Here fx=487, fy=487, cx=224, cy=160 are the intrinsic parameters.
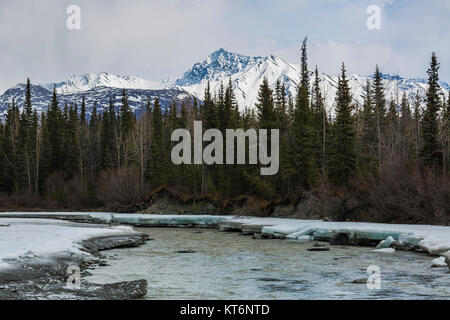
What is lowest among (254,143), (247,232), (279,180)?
(247,232)

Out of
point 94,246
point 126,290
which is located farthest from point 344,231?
point 126,290

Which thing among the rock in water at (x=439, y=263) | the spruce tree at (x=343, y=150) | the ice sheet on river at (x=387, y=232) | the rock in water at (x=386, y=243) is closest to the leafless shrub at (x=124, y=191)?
the spruce tree at (x=343, y=150)

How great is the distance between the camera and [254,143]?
46.0m

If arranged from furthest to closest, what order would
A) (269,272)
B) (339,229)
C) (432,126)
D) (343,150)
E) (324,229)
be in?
(343,150) → (432,126) → (324,229) → (339,229) → (269,272)

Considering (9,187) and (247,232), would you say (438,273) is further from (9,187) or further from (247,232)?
(9,187)

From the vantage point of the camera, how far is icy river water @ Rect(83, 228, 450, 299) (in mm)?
11600

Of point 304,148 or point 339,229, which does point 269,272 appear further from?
point 304,148

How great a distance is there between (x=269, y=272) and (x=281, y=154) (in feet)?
93.8

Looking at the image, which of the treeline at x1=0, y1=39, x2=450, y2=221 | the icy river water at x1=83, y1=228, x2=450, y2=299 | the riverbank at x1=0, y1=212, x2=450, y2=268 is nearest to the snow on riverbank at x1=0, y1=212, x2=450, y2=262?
the riverbank at x1=0, y1=212, x2=450, y2=268

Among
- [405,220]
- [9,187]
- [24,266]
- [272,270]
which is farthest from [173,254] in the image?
[9,187]

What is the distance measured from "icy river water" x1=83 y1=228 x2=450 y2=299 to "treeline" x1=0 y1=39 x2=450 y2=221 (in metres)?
10.5

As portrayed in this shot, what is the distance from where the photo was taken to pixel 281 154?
141ft

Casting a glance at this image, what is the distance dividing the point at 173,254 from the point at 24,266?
7271 mm

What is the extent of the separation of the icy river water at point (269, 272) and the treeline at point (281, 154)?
10.5 meters
